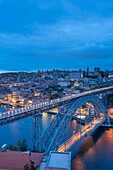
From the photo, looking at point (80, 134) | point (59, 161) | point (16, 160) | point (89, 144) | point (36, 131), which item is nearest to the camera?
point (59, 161)

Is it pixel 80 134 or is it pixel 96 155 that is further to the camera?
pixel 80 134

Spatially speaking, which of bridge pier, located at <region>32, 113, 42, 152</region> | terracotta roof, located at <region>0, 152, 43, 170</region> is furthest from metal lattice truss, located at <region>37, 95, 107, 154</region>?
terracotta roof, located at <region>0, 152, 43, 170</region>

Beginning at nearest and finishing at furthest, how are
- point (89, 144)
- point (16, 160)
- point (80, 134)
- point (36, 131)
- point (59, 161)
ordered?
point (59, 161), point (16, 160), point (36, 131), point (80, 134), point (89, 144)

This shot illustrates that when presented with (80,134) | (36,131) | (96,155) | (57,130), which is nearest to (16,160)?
(36,131)

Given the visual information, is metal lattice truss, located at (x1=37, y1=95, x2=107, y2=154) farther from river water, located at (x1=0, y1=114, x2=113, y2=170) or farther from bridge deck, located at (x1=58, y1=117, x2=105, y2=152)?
river water, located at (x1=0, y1=114, x2=113, y2=170)

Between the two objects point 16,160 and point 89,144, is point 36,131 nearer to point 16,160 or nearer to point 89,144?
point 16,160

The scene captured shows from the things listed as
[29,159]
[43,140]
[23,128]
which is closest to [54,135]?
[43,140]
